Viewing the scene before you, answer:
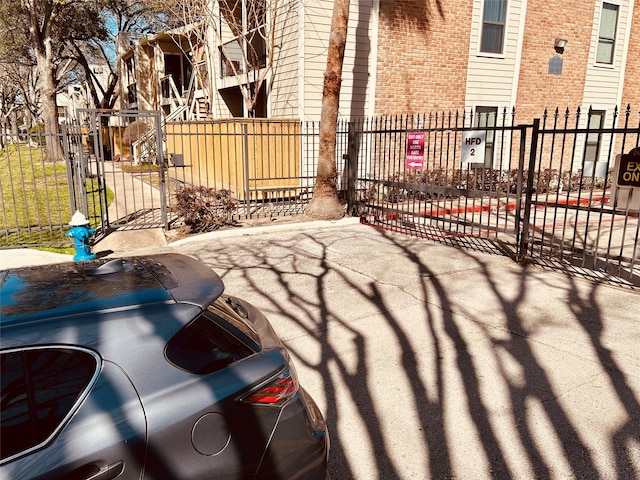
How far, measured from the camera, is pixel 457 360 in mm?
4352

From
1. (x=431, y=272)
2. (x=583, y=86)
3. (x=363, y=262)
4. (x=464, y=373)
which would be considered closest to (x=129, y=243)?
(x=363, y=262)

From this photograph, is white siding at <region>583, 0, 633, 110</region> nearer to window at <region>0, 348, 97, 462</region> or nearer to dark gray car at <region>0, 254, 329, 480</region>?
dark gray car at <region>0, 254, 329, 480</region>

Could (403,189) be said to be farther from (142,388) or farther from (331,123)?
(142,388)

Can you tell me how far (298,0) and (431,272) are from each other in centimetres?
862

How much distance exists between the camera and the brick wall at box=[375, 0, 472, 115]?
43.5 feet

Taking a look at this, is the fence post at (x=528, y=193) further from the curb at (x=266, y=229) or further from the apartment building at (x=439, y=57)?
the apartment building at (x=439, y=57)

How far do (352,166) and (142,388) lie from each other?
31.3 ft

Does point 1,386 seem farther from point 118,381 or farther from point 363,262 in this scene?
point 363,262

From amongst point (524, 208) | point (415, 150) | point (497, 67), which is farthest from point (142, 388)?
point (497, 67)

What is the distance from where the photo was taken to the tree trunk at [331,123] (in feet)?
32.7

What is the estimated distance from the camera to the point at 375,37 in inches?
512

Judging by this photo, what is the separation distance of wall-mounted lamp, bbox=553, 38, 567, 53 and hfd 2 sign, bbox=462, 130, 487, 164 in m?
10.3

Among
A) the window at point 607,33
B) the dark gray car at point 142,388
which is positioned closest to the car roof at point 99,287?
the dark gray car at point 142,388

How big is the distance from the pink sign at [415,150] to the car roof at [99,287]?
24.0 feet
